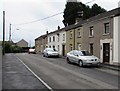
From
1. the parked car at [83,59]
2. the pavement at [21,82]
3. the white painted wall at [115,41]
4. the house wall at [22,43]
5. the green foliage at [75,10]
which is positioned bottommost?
the pavement at [21,82]

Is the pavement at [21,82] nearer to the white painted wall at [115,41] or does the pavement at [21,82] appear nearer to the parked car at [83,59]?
the parked car at [83,59]

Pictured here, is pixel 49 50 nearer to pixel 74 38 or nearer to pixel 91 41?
pixel 74 38

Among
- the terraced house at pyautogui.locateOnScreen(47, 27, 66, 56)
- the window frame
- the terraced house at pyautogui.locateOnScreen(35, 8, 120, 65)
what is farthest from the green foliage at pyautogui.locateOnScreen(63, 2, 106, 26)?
the window frame

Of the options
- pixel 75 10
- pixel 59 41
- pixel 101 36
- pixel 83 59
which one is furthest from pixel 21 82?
pixel 75 10

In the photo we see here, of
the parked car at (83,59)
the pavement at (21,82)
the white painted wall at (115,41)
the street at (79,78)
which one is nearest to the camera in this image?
the pavement at (21,82)

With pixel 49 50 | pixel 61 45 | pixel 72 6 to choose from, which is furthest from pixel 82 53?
pixel 72 6

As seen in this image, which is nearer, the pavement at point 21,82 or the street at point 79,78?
the pavement at point 21,82

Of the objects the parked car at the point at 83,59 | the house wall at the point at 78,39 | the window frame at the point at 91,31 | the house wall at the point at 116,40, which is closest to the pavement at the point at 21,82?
the parked car at the point at 83,59

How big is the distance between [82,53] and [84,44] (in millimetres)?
7834

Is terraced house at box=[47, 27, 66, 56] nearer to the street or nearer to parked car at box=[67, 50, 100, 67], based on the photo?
parked car at box=[67, 50, 100, 67]

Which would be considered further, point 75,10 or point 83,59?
point 75,10

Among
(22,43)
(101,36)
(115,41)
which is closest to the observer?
(115,41)

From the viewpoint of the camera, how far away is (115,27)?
22.9 metres

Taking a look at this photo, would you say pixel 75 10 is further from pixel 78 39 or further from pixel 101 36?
pixel 101 36
